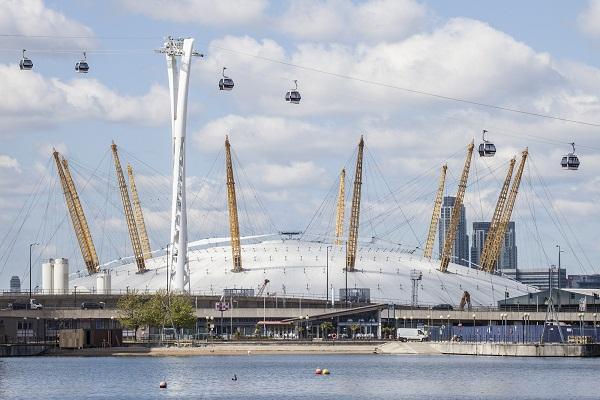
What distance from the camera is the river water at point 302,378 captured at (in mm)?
129750

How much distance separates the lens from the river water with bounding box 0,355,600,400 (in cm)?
12975

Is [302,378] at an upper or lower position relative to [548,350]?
lower

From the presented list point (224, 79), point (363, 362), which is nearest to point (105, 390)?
point (363, 362)

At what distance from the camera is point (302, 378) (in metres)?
150

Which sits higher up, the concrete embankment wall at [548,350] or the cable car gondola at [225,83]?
the cable car gondola at [225,83]

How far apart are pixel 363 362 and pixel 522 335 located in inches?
972

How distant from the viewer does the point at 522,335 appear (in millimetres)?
194750

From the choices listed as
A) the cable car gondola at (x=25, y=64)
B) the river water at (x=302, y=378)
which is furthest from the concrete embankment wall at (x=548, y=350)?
the cable car gondola at (x=25, y=64)

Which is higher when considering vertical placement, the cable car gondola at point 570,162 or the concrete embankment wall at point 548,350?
the cable car gondola at point 570,162

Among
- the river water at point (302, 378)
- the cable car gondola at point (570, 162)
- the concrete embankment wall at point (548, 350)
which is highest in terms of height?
the cable car gondola at point (570, 162)

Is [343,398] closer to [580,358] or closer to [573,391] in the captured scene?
[573,391]

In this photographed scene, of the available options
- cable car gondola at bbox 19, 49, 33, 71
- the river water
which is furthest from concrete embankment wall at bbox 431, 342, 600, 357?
cable car gondola at bbox 19, 49, 33, 71

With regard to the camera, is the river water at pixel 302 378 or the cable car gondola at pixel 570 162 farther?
the cable car gondola at pixel 570 162

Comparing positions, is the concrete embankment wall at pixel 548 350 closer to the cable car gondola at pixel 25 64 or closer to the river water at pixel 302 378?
the river water at pixel 302 378
